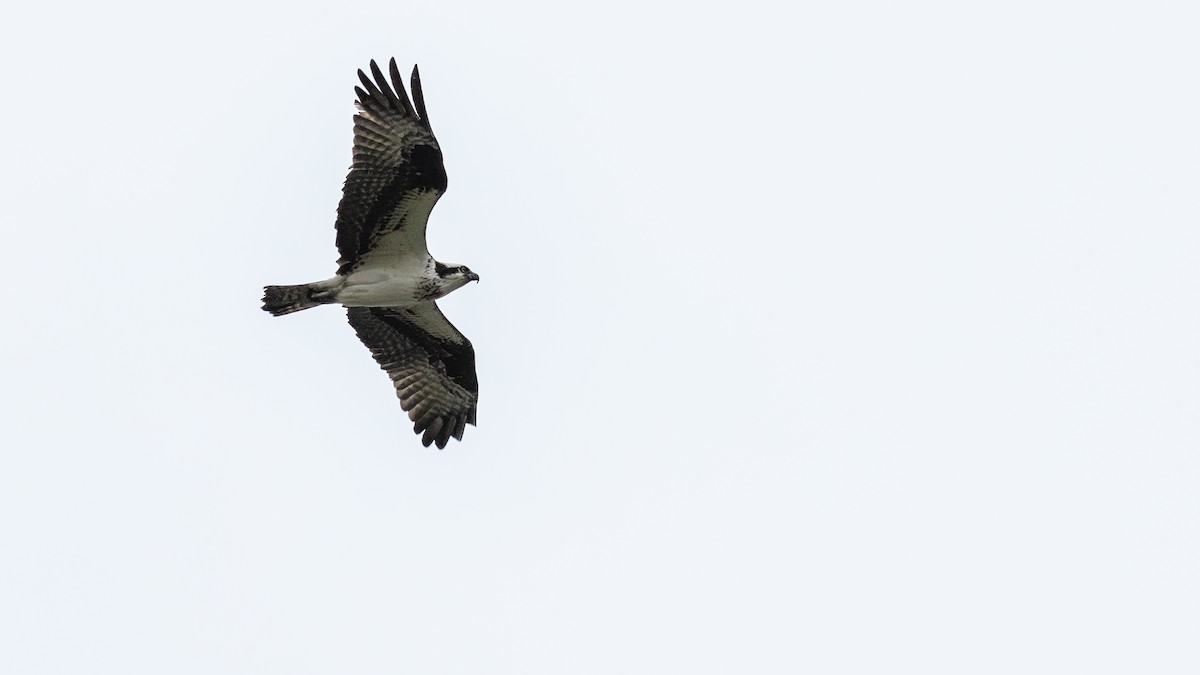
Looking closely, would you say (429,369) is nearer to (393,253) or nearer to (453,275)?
(453,275)

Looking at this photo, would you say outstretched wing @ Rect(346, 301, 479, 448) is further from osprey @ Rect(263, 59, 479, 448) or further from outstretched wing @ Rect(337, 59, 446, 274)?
outstretched wing @ Rect(337, 59, 446, 274)

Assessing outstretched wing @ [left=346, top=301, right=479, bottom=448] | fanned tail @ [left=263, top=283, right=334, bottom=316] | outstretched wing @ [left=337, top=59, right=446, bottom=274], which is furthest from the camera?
outstretched wing @ [left=346, top=301, right=479, bottom=448]

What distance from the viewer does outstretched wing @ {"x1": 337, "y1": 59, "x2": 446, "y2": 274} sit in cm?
1902

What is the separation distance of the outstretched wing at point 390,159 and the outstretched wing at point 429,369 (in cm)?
243

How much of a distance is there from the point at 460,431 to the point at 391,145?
4479 millimetres

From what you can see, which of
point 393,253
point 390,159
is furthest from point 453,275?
point 390,159

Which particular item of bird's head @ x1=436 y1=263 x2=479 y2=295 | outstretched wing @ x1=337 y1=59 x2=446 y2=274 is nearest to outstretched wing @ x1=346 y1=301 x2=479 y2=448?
bird's head @ x1=436 y1=263 x2=479 y2=295

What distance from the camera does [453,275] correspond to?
66.0 ft

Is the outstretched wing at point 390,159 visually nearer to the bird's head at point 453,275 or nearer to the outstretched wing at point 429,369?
the bird's head at point 453,275

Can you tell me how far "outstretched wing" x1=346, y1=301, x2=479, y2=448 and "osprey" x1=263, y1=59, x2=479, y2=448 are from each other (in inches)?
0.5

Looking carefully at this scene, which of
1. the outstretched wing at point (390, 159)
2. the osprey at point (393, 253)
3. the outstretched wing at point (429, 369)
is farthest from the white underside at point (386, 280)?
the outstretched wing at point (429, 369)

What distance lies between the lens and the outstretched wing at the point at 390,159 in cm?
1902

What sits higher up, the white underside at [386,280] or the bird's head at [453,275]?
the bird's head at [453,275]

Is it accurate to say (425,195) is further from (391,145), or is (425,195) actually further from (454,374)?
(454,374)
